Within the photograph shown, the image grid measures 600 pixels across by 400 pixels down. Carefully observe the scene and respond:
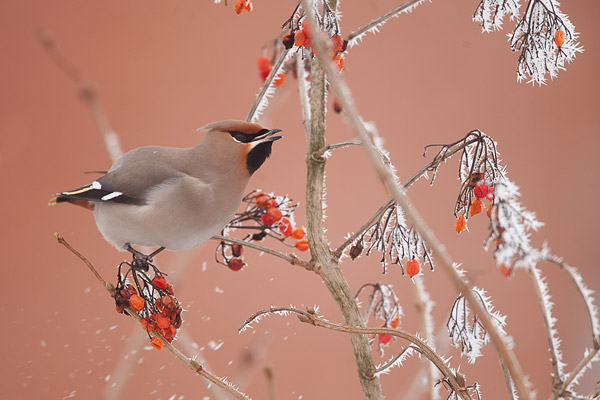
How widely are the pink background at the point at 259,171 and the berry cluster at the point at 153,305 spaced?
0.28 meters

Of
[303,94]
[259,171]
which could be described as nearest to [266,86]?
[303,94]

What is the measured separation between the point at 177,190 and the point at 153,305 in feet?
0.45

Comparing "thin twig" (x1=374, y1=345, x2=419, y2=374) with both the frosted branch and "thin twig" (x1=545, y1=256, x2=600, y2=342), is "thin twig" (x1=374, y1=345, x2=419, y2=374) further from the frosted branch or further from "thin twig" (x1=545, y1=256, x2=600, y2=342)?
the frosted branch

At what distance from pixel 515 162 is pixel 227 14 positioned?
868mm

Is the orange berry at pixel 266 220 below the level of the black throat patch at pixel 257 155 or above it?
below

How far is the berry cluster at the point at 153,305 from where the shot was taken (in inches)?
24.6

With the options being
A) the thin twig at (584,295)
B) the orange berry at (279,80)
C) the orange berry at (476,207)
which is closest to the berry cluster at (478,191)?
the orange berry at (476,207)

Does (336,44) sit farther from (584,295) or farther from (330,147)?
(584,295)

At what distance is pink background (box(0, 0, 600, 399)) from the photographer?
1.13m

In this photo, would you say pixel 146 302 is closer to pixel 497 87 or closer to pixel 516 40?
pixel 516 40

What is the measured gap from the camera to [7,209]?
1.31 m

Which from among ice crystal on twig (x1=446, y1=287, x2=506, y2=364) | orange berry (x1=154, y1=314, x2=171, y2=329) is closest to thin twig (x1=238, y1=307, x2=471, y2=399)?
ice crystal on twig (x1=446, y1=287, x2=506, y2=364)

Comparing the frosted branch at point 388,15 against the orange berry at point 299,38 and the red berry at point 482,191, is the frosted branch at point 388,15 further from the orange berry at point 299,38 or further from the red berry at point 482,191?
the red berry at point 482,191

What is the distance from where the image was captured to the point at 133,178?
2.42ft
